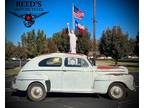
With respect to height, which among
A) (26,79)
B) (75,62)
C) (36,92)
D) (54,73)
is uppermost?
(75,62)

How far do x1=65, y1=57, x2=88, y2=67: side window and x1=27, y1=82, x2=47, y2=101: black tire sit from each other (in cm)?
61

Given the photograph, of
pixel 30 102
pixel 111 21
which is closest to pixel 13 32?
pixel 30 102

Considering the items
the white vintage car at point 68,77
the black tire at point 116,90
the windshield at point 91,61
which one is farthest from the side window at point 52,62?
the black tire at point 116,90

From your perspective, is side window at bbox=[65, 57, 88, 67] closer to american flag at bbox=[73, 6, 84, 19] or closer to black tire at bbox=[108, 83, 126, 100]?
black tire at bbox=[108, 83, 126, 100]

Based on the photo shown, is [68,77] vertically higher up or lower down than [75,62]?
lower down

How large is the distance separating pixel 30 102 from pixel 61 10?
172 centimetres

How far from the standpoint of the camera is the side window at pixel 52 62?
4.31 metres

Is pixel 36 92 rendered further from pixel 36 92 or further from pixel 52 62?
pixel 52 62

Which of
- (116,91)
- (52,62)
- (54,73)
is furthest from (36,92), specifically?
(116,91)

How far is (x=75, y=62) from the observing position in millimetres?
4332

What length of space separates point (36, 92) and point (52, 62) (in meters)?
0.59

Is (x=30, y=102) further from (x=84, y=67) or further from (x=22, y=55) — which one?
(x=84, y=67)

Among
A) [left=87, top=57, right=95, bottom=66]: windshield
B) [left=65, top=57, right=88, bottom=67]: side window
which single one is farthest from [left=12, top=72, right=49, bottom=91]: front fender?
[left=87, top=57, right=95, bottom=66]: windshield

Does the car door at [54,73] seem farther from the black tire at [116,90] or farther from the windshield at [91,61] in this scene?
the black tire at [116,90]
